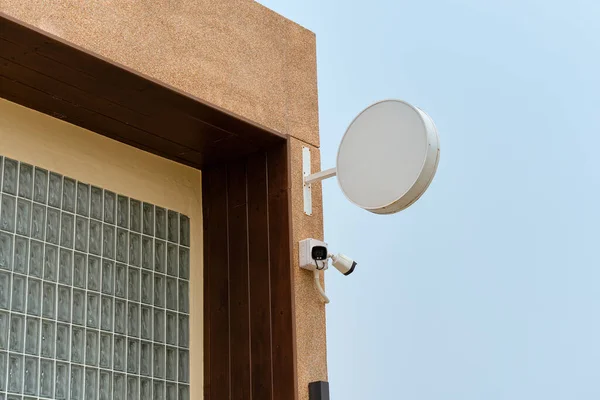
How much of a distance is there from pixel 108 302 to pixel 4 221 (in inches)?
34.7

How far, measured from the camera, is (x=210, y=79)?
6375 mm

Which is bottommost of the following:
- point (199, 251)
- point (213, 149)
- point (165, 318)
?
point (165, 318)

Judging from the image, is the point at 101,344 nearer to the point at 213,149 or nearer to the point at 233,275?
the point at 233,275

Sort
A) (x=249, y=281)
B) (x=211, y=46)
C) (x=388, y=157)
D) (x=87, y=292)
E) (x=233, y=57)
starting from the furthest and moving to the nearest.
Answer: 1. (x=249, y=281)
2. (x=233, y=57)
3. (x=211, y=46)
4. (x=87, y=292)
5. (x=388, y=157)

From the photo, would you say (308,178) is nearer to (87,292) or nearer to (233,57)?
(233,57)

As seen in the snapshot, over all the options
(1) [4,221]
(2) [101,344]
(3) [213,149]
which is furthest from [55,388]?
(3) [213,149]

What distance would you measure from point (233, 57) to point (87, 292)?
1782 millimetres

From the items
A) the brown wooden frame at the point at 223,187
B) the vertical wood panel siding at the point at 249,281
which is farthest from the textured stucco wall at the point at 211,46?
the vertical wood panel siding at the point at 249,281

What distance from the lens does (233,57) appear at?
6.60 metres

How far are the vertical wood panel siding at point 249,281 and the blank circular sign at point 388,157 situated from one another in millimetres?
660

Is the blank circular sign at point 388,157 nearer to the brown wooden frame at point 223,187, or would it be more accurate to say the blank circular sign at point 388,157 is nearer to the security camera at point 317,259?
the security camera at point 317,259

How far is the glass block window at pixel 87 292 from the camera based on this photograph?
231 inches

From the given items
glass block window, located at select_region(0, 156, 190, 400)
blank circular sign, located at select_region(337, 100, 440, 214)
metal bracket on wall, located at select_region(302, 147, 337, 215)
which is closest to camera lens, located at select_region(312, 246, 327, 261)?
metal bracket on wall, located at select_region(302, 147, 337, 215)

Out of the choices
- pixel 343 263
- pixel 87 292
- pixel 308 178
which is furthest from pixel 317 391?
pixel 87 292
